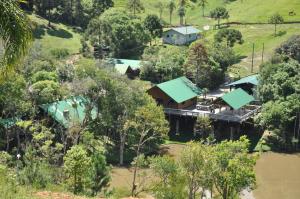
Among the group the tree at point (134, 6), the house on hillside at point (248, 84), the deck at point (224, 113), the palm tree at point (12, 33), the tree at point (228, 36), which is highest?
the tree at point (134, 6)

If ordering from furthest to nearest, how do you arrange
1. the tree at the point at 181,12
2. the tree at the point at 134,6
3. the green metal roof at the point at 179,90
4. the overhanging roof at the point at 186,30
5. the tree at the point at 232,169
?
1. the tree at the point at 181,12
2. the tree at the point at 134,6
3. the overhanging roof at the point at 186,30
4. the green metal roof at the point at 179,90
5. the tree at the point at 232,169

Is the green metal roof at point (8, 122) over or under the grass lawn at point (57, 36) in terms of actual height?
under

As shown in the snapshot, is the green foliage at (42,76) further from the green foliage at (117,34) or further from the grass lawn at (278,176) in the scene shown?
the green foliage at (117,34)

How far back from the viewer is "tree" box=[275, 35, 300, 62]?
7956 cm

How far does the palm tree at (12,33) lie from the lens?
12.8 m

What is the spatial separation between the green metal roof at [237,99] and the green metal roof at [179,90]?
5670 millimetres

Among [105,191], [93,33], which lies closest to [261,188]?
[105,191]

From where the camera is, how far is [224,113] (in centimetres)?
6306

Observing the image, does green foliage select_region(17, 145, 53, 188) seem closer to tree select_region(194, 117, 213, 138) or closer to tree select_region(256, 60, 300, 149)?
tree select_region(194, 117, 213, 138)

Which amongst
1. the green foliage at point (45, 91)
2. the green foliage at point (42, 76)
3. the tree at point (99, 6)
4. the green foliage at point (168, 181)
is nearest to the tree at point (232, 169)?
the green foliage at point (168, 181)

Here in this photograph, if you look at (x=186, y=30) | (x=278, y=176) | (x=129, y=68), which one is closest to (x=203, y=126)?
(x=278, y=176)

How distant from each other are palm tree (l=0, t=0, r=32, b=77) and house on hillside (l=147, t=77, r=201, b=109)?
5186 cm

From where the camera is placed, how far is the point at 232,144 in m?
35.7

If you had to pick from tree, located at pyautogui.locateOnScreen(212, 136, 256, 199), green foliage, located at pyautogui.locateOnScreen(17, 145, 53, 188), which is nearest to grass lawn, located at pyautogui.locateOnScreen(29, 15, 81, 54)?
green foliage, located at pyautogui.locateOnScreen(17, 145, 53, 188)
